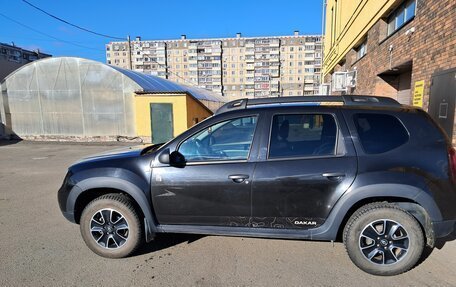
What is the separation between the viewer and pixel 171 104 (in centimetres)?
1437

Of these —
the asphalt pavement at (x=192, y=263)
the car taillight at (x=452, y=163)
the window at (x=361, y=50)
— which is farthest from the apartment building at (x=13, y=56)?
the car taillight at (x=452, y=163)

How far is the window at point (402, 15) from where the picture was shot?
6783mm

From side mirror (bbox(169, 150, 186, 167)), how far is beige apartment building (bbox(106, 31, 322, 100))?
3231 inches

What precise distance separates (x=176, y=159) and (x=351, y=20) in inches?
496

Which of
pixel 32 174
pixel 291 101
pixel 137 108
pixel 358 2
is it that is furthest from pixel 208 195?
pixel 137 108

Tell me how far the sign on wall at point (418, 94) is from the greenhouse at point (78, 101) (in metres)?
10.4

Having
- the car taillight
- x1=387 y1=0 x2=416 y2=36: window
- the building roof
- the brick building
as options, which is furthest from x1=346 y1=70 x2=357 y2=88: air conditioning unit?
the car taillight

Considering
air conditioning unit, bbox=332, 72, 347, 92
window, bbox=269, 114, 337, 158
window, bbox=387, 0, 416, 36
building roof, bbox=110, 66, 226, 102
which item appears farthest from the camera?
building roof, bbox=110, 66, 226, 102

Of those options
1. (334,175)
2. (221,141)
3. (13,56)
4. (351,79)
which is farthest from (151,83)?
(13,56)

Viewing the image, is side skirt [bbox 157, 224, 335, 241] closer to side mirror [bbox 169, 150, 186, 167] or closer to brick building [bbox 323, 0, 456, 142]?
side mirror [bbox 169, 150, 186, 167]

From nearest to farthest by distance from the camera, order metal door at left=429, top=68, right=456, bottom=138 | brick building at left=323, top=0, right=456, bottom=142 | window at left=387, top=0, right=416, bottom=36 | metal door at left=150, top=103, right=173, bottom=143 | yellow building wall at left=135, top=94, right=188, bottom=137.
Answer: metal door at left=429, top=68, right=456, bottom=138 < brick building at left=323, top=0, right=456, bottom=142 < window at left=387, top=0, right=416, bottom=36 < yellow building wall at left=135, top=94, right=188, bottom=137 < metal door at left=150, top=103, right=173, bottom=143

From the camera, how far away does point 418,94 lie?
606 cm

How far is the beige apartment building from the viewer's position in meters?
85.0

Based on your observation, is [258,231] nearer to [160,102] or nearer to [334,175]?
[334,175]
